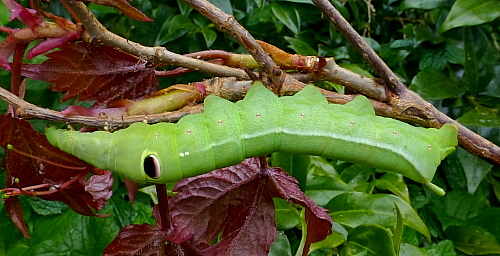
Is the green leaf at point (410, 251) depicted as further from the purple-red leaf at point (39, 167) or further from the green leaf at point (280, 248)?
the purple-red leaf at point (39, 167)

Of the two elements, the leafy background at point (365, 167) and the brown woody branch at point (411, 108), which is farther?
the leafy background at point (365, 167)

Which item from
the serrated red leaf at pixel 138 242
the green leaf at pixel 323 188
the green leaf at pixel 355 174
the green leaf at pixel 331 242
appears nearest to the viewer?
the serrated red leaf at pixel 138 242

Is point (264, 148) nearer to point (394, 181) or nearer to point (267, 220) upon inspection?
point (267, 220)

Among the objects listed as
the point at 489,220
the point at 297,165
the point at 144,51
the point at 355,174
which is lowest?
the point at 489,220

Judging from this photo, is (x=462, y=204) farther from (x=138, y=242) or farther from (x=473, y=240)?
(x=138, y=242)

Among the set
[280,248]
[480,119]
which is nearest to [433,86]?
[480,119]

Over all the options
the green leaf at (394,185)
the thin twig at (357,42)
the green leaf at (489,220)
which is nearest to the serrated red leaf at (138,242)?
the thin twig at (357,42)
